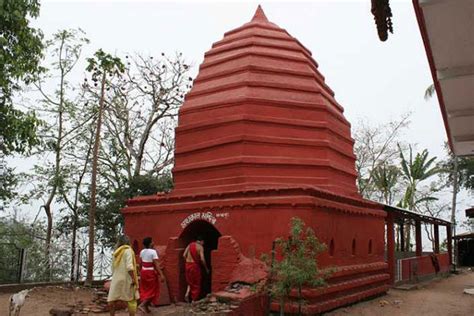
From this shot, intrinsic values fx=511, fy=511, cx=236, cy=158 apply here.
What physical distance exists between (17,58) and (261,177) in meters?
5.45

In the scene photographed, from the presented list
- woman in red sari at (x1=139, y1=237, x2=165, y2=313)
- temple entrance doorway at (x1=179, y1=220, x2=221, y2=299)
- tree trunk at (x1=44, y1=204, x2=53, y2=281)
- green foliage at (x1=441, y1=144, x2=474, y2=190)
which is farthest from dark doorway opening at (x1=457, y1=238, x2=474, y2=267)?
woman in red sari at (x1=139, y1=237, x2=165, y2=313)

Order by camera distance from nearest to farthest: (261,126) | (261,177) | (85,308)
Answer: (85,308), (261,177), (261,126)

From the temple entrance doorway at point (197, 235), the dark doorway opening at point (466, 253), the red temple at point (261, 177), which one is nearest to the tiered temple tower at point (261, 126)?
the red temple at point (261, 177)

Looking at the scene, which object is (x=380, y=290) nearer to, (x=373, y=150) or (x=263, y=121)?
(x=263, y=121)

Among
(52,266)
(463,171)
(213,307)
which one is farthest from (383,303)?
(463,171)

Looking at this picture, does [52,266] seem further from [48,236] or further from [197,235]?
[197,235]

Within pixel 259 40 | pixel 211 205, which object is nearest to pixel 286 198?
pixel 211 205

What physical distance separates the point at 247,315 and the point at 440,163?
24.6 metres

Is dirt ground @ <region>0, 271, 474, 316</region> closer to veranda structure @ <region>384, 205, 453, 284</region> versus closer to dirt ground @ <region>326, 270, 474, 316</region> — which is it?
dirt ground @ <region>326, 270, 474, 316</region>

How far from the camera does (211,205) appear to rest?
31.1 feet

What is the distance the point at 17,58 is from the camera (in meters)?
10.3

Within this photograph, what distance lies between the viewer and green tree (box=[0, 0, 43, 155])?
983 centimetres

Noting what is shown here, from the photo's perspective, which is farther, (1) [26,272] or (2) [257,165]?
(1) [26,272]

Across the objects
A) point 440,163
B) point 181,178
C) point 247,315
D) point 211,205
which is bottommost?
point 247,315
